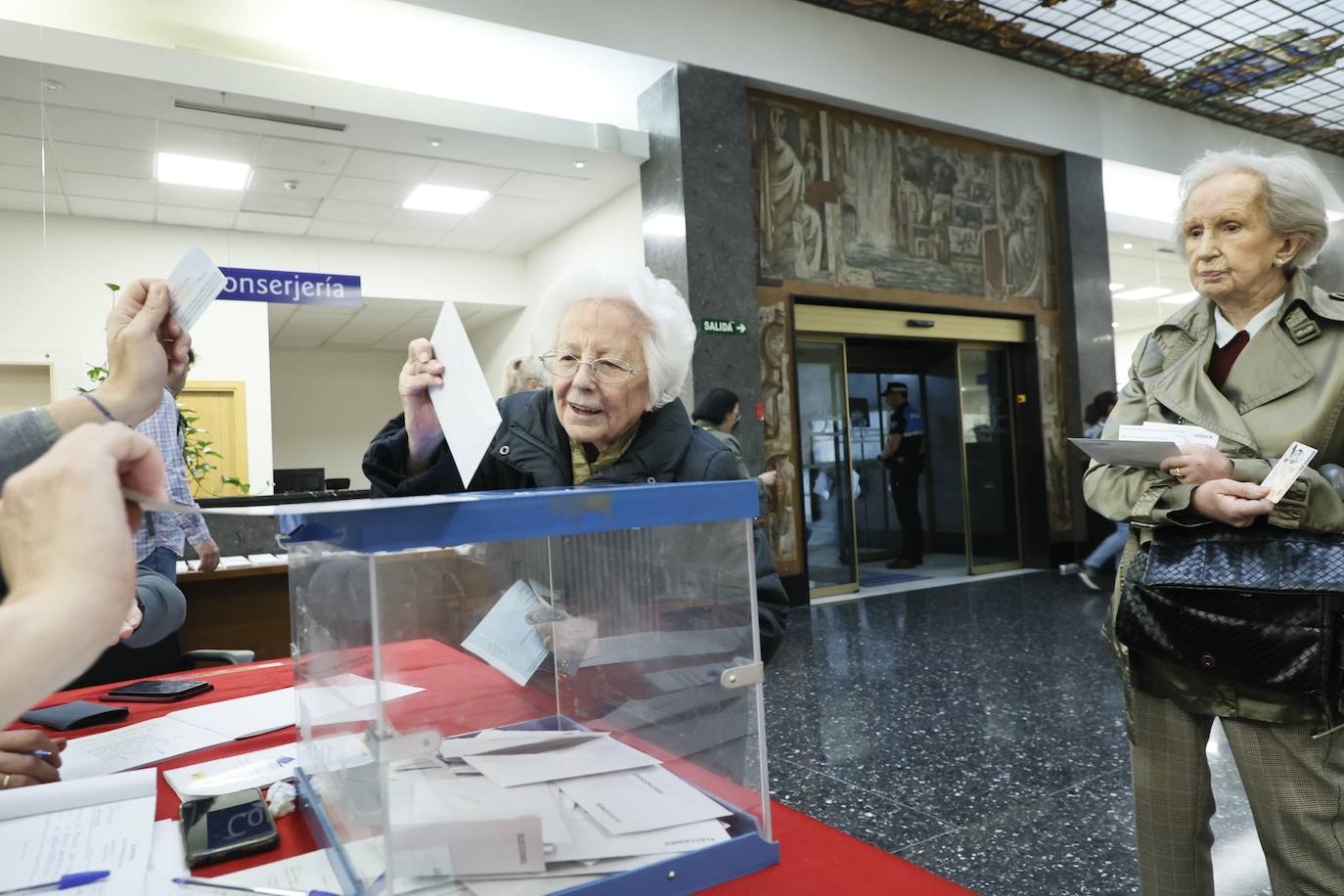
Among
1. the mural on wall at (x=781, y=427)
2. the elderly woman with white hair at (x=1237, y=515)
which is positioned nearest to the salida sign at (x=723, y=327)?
the mural on wall at (x=781, y=427)

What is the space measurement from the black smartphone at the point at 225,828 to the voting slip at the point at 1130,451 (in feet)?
4.10

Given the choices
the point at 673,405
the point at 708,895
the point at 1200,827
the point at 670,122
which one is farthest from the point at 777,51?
the point at 708,895

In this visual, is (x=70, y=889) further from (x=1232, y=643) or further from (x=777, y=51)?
(x=777, y=51)

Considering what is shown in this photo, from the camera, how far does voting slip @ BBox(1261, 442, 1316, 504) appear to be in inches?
49.1

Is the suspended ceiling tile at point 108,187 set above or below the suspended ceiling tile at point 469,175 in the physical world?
below

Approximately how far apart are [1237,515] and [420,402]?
50.7 inches

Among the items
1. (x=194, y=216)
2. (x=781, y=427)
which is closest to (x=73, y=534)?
(x=781, y=427)

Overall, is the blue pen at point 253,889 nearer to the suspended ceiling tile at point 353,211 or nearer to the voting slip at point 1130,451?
the voting slip at point 1130,451

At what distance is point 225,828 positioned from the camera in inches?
31.8

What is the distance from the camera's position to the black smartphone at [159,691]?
1.49 meters

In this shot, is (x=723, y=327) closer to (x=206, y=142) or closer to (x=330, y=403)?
(x=206, y=142)

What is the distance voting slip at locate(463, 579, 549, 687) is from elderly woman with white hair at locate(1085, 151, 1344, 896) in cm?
113

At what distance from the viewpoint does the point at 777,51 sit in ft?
21.0

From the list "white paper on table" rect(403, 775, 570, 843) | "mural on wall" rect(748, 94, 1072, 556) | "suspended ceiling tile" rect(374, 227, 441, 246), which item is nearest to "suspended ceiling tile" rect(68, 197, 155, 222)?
"suspended ceiling tile" rect(374, 227, 441, 246)
